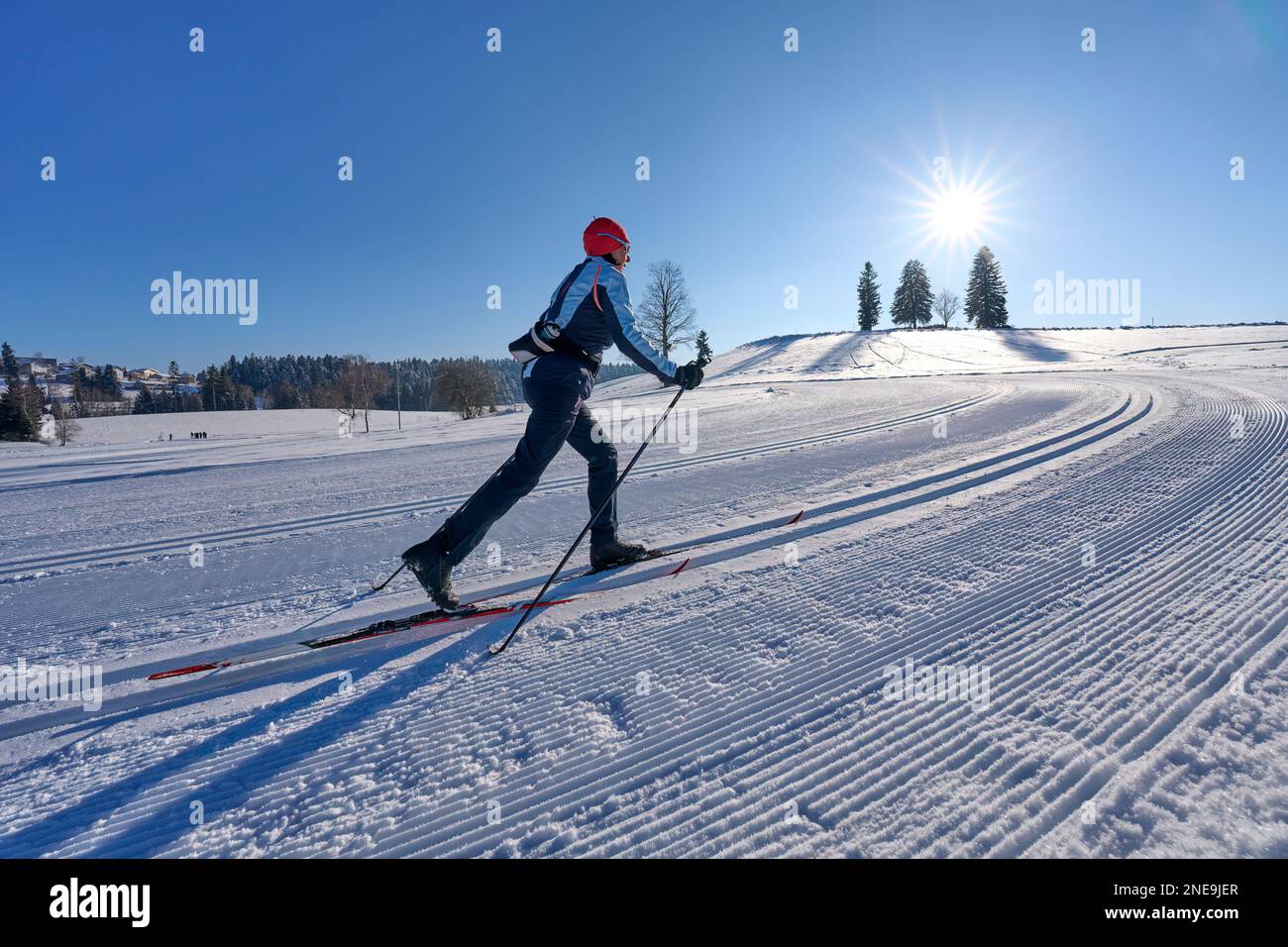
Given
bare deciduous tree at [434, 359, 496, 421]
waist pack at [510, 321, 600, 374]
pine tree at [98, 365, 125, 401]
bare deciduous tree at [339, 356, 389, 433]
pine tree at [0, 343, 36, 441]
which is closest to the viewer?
waist pack at [510, 321, 600, 374]

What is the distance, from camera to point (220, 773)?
165 centimetres

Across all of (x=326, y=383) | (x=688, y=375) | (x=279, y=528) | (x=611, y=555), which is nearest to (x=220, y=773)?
(x=611, y=555)

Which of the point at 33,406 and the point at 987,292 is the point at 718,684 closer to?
the point at 33,406

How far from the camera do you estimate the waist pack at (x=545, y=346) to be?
9.88ft

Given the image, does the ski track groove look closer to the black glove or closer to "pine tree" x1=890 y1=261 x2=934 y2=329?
the black glove

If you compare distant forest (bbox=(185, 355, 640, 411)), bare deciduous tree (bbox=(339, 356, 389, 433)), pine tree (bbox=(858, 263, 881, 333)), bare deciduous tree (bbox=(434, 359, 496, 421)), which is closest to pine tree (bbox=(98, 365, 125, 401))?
distant forest (bbox=(185, 355, 640, 411))

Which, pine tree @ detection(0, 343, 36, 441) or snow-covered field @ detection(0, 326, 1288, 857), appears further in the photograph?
pine tree @ detection(0, 343, 36, 441)

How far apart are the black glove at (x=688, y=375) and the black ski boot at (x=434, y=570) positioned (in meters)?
1.68

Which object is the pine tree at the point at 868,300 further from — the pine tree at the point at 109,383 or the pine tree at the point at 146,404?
the pine tree at the point at 109,383

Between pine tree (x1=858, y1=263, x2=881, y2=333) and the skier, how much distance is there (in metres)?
61.9

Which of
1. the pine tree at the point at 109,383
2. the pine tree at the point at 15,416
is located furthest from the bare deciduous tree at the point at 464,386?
the pine tree at the point at 109,383

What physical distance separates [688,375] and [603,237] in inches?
37.9

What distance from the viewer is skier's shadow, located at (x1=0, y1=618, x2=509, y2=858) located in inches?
55.9
